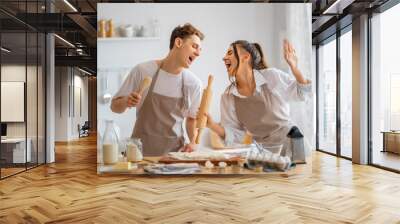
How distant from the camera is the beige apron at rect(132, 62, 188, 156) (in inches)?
237

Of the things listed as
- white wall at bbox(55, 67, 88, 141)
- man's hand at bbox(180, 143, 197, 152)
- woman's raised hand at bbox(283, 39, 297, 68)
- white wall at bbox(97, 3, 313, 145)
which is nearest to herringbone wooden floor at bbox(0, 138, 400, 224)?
man's hand at bbox(180, 143, 197, 152)

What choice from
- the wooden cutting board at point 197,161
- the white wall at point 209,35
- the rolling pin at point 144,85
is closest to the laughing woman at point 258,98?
the white wall at point 209,35

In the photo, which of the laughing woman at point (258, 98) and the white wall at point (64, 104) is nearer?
the laughing woman at point (258, 98)

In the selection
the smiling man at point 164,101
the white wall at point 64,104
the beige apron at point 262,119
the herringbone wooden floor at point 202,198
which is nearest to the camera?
the herringbone wooden floor at point 202,198

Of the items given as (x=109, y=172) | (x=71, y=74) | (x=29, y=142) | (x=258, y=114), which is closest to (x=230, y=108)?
(x=258, y=114)

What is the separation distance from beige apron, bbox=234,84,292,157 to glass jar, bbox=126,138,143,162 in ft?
5.12

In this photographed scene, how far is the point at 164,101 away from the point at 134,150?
86 cm

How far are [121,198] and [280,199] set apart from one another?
70.7 inches

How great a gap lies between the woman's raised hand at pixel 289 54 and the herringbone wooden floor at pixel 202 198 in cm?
173

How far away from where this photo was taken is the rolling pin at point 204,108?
6094 mm

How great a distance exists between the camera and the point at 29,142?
22.8 feet

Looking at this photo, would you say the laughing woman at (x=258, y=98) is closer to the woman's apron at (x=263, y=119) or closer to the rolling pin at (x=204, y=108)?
the woman's apron at (x=263, y=119)

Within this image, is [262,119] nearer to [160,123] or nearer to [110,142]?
[160,123]

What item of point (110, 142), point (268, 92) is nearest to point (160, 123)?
point (110, 142)
